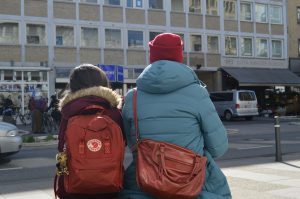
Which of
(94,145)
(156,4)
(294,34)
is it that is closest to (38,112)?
(156,4)

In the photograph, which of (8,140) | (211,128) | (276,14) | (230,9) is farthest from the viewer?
(276,14)

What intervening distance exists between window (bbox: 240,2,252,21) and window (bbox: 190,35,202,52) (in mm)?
5290

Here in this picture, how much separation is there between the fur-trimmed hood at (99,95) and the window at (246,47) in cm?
A: 4127

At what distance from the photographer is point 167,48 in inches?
125

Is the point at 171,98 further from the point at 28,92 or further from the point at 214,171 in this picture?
the point at 28,92

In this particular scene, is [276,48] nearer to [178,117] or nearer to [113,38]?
[113,38]

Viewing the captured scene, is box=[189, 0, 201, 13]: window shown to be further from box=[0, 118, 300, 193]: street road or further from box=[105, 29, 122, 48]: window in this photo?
box=[0, 118, 300, 193]: street road

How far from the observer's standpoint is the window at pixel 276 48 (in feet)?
151

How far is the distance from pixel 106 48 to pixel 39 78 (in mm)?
5590

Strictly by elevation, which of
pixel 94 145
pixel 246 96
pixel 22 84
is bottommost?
pixel 94 145

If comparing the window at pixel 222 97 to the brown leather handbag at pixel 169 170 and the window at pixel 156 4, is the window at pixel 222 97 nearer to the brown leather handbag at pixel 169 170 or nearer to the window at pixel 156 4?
the window at pixel 156 4

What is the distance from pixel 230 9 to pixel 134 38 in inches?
394

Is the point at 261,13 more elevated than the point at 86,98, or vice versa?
the point at 261,13

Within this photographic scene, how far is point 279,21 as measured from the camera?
46562mm
